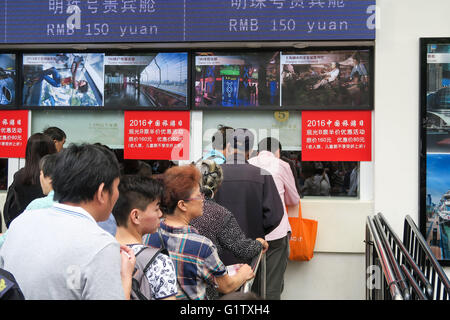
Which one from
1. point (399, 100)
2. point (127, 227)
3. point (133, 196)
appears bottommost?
point (127, 227)

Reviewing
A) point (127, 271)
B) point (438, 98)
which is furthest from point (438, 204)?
point (127, 271)

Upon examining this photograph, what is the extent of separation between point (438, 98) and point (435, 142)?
0.39 metres

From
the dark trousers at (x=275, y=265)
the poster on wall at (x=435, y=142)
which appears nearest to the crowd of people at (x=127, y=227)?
the dark trousers at (x=275, y=265)

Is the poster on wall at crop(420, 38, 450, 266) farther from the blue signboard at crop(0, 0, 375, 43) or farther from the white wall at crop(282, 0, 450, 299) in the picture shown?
the blue signboard at crop(0, 0, 375, 43)

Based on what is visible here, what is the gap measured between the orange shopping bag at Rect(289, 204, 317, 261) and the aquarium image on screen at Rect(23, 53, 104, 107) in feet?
7.42

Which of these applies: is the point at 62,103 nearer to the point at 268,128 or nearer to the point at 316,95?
the point at 268,128

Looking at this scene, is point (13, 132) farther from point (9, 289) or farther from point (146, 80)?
point (9, 289)

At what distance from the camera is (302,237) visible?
4.75 meters

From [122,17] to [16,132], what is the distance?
5.38 feet

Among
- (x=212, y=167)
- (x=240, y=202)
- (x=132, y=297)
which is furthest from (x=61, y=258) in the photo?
(x=240, y=202)

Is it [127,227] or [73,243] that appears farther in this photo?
[127,227]

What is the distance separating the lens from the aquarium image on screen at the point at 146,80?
512 cm

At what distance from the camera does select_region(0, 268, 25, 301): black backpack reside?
1458mm

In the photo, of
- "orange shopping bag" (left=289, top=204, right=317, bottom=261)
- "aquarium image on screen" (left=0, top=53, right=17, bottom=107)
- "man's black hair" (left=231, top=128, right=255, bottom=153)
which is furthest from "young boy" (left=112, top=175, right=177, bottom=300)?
"aquarium image on screen" (left=0, top=53, right=17, bottom=107)
